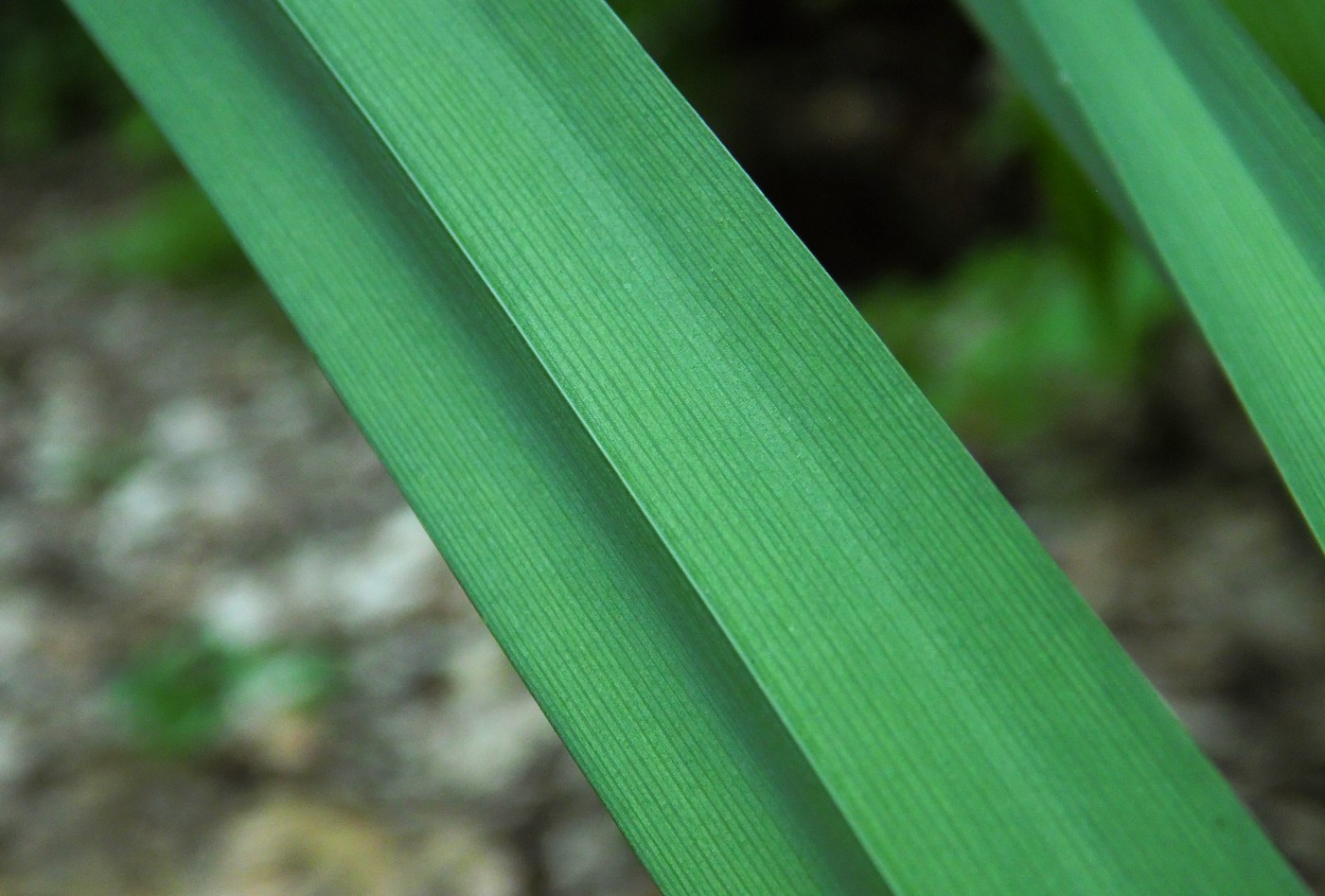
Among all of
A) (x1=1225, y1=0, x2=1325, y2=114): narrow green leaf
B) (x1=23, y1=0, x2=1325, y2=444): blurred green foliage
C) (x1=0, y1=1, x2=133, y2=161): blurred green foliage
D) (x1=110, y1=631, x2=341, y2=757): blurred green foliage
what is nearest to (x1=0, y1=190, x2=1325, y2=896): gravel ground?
(x1=110, y1=631, x2=341, y2=757): blurred green foliage

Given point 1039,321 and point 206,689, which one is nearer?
point 206,689

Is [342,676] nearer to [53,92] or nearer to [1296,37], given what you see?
Answer: [1296,37]

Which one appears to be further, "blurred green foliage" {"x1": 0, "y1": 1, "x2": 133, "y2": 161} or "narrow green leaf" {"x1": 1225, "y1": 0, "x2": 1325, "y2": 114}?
"blurred green foliage" {"x1": 0, "y1": 1, "x2": 133, "y2": 161}

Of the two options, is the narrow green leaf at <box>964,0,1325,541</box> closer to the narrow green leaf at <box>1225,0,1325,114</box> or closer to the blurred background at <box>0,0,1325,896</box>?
the narrow green leaf at <box>1225,0,1325,114</box>

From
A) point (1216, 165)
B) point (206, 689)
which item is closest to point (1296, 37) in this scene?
point (1216, 165)

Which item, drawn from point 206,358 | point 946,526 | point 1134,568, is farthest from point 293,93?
point 206,358

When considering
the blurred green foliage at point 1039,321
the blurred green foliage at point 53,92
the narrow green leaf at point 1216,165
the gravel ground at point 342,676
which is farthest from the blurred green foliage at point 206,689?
the blurred green foliage at point 53,92

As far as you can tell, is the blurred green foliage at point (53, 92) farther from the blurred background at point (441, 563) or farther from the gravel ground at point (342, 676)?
the gravel ground at point (342, 676)
